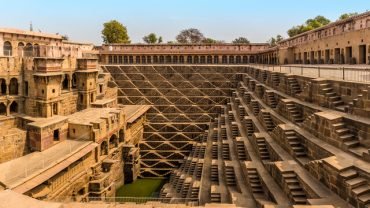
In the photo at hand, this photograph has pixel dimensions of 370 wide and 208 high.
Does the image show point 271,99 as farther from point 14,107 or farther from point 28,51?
point 14,107

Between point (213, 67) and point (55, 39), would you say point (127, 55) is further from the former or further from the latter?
point (213, 67)

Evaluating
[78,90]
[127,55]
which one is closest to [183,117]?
[78,90]

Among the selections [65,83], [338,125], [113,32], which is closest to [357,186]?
[338,125]

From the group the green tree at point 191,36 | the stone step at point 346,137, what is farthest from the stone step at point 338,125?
the green tree at point 191,36

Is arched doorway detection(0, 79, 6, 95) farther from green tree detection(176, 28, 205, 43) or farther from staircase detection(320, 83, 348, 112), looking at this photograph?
green tree detection(176, 28, 205, 43)

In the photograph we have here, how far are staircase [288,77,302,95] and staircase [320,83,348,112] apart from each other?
2540mm

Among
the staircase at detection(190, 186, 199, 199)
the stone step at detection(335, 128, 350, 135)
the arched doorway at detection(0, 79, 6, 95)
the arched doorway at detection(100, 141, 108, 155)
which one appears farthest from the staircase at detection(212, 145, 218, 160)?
the arched doorway at detection(0, 79, 6, 95)

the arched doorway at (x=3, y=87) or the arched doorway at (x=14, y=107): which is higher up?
the arched doorway at (x=3, y=87)

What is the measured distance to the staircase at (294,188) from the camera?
9.06m

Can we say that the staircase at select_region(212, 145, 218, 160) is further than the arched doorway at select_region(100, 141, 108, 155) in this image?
No

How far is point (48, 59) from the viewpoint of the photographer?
21.7m

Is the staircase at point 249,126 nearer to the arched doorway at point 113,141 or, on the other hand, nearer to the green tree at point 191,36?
the arched doorway at point 113,141

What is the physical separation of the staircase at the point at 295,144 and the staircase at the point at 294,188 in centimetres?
143

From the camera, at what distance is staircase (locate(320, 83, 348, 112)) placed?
469 inches
